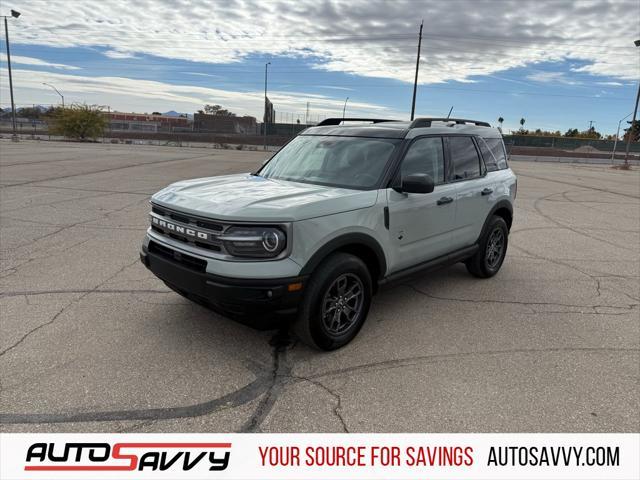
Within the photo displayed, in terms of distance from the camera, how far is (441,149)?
183 inches

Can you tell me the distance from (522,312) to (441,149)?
1894 mm

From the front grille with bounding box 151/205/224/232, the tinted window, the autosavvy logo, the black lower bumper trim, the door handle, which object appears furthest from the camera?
the tinted window

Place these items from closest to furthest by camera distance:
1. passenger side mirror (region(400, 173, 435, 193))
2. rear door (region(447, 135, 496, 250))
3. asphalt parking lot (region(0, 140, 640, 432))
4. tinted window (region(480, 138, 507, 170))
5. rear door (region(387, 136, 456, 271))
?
asphalt parking lot (region(0, 140, 640, 432)) < passenger side mirror (region(400, 173, 435, 193)) < rear door (region(387, 136, 456, 271)) < rear door (region(447, 135, 496, 250)) < tinted window (region(480, 138, 507, 170))

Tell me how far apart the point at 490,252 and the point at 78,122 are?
52763 millimetres

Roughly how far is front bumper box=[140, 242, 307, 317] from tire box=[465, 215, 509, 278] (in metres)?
3.03

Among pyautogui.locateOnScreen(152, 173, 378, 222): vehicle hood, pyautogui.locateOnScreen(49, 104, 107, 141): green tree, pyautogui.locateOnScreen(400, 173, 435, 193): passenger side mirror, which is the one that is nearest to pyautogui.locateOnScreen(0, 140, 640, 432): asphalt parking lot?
pyautogui.locateOnScreen(152, 173, 378, 222): vehicle hood

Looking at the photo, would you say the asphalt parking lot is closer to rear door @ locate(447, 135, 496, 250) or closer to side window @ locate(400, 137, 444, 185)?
rear door @ locate(447, 135, 496, 250)

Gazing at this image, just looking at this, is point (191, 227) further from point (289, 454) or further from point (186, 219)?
point (289, 454)

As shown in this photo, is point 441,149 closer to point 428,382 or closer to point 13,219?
point 428,382

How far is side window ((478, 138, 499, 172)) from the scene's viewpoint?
5.43 metres

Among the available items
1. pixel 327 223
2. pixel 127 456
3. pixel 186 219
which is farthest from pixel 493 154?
pixel 127 456

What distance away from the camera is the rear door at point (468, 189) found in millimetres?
4797

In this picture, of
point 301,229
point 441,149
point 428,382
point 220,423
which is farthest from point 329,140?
point 220,423

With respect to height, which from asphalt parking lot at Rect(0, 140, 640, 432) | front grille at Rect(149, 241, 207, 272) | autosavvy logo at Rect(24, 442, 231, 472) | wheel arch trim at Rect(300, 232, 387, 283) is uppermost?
wheel arch trim at Rect(300, 232, 387, 283)
